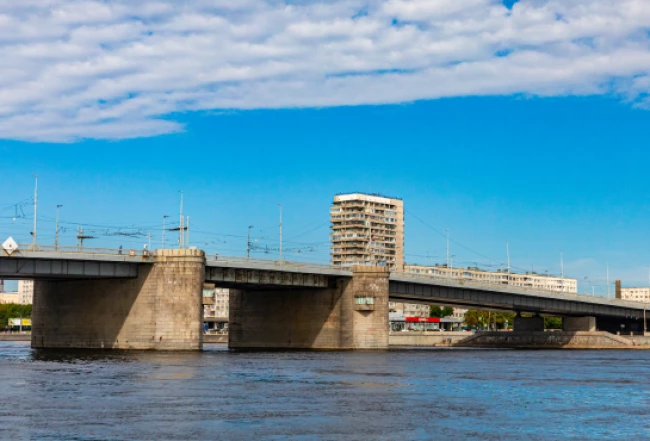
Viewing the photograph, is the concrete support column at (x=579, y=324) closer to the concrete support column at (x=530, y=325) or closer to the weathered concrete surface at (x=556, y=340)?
the concrete support column at (x=530, y=325)

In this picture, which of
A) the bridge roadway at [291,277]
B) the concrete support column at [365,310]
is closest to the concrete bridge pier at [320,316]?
the concrete support column at [365,310]

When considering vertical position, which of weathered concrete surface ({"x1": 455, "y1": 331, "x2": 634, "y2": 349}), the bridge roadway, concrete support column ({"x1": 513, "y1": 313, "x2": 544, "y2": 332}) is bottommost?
weathered concrete surface ({"x1": 455, "y1": 331, "x2": 634, "y2": 349})

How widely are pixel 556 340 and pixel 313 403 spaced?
133m

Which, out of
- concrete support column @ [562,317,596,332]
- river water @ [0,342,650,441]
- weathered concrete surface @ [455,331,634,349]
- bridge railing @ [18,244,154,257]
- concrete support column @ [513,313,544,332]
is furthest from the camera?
concrete support column @ [513,313,544,332]

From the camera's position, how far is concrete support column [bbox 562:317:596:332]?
18100 cm

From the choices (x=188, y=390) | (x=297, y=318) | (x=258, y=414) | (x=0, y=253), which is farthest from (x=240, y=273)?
(x=258, y=414)

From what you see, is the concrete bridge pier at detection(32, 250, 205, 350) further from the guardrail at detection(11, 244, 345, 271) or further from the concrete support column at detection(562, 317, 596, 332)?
the concrete support column at detection(562, 317, 596, 332)

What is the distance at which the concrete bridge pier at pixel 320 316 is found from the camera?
13150cm

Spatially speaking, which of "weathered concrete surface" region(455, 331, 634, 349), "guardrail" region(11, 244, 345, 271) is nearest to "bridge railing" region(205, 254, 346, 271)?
"guardrail" region(11, 244, 345, 271)

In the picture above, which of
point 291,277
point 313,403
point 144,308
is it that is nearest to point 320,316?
point 291,277

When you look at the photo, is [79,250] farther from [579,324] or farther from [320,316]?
[579,324]

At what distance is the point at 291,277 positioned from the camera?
416 ft

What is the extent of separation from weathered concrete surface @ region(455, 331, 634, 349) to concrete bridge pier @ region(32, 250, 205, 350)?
83.9 metres

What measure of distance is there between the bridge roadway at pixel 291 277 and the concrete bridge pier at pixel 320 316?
2.81 m
